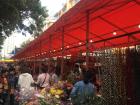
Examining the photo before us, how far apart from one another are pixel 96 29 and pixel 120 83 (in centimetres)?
580

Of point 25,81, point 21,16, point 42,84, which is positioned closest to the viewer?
point 42,84

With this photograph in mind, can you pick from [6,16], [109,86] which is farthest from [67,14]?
[6,16]

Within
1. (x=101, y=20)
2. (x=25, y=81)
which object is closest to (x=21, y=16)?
(x=25, y=81)

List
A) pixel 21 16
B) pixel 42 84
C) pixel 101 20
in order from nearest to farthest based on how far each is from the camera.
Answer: pixel 101 20 < pixel 42 84 < pixel 21 16

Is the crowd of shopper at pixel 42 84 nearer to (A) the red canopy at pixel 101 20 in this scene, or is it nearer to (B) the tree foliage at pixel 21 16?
(A) the red canopy at pixel 101 20

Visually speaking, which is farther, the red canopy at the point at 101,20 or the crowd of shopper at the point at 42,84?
the crowd of shopper at the point at 42,84

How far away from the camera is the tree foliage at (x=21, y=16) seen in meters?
25.0

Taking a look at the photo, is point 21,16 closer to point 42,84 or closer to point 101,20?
point 42,84

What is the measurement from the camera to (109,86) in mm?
7230

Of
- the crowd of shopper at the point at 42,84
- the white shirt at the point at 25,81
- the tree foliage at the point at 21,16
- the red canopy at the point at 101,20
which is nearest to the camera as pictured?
the red canopy at the point at 101,20

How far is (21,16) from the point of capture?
29.3 m

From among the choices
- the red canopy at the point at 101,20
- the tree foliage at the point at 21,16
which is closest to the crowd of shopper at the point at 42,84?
the red canopy at the point at 101,20

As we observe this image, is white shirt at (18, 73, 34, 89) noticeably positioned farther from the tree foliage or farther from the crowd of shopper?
the tree foliage

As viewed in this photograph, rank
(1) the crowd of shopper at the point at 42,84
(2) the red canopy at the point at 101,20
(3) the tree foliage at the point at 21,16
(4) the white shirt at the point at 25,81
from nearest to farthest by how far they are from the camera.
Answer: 1. (2) the red canopy at the point at 101,20
2. (1) the crowd of shopper at the point at 42,84
3. (4) the white shirt at the point at 25,81
4. (3) the tree foliage at the point at 21,16
